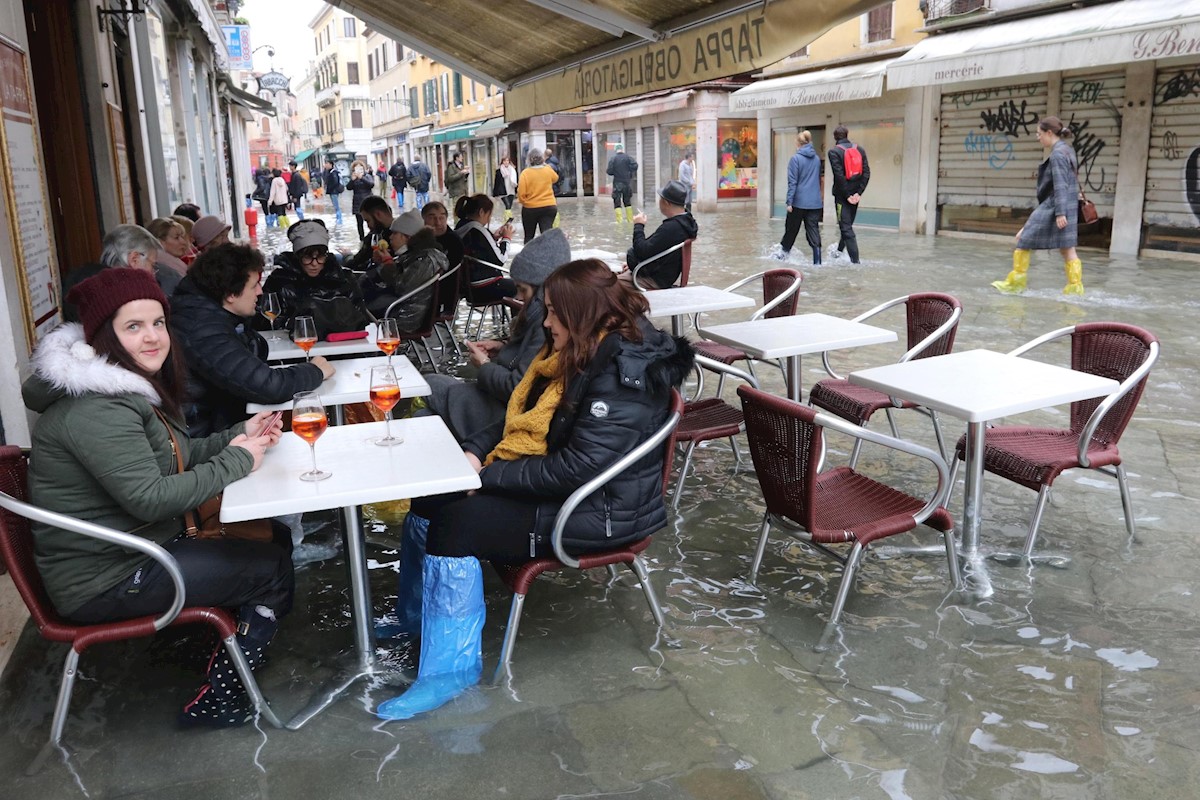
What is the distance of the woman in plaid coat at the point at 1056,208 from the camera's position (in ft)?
28.6

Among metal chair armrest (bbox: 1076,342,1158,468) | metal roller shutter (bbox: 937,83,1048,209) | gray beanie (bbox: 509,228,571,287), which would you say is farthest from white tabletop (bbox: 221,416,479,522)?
metal roller shutter (bbox: 937,83,1048,209)

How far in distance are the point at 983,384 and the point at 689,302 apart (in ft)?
7.28

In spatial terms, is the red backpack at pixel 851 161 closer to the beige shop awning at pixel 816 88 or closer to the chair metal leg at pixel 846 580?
the beige shop awning at pixel 816 88

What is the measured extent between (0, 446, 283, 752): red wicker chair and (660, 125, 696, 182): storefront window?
79.3 ft

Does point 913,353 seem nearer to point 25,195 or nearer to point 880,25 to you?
point 25,195

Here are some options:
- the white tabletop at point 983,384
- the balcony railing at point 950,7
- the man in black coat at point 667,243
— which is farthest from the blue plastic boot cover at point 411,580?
the balcony railing at point 950,7

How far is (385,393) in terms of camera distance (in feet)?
8.91

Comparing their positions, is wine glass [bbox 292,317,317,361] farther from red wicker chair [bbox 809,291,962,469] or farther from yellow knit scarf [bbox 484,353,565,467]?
red wicker chair [bbox 809,291,962,469]

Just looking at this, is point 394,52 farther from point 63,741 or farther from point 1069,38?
point 63,741

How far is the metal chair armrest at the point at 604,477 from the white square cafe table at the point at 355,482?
288 mm

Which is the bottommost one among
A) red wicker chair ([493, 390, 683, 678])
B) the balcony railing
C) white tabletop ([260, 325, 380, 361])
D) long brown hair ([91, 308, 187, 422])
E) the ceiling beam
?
red wicker chair ([493, 390, 683, 678])

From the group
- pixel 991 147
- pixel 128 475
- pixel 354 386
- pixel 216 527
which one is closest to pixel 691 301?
pixel 354 386

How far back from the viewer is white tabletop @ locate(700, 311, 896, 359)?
164 inches

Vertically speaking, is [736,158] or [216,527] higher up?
[736,158]
